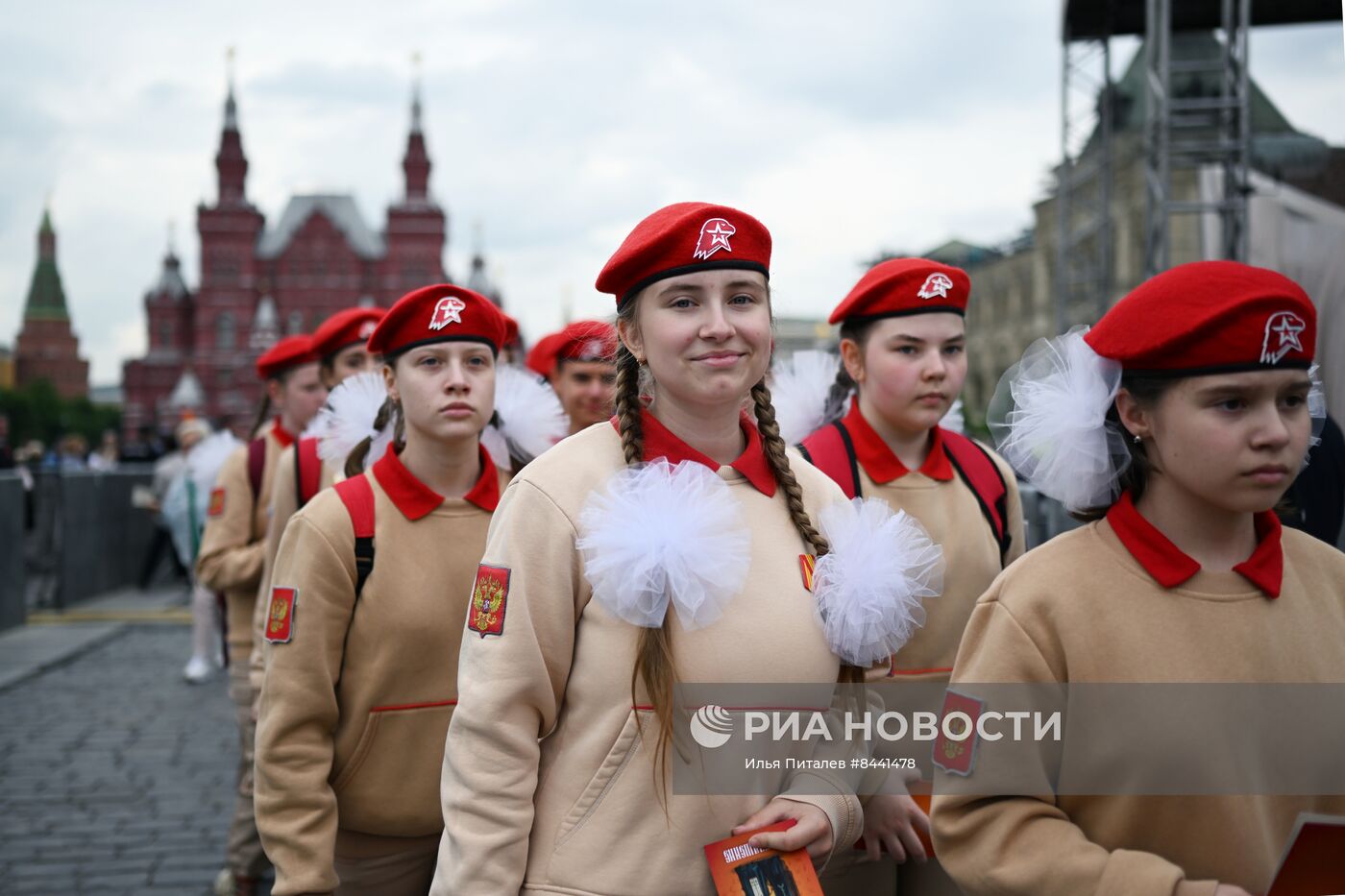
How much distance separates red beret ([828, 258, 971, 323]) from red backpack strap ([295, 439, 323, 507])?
2.16 metres

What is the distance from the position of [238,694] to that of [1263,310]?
4.21m

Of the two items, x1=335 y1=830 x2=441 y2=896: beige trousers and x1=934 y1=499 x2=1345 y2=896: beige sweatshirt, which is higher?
x1=934 y1=499 x2=1345 y2=896: beige sweatshirt

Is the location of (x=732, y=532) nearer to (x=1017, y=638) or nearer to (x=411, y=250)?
(x=1017, y=638)

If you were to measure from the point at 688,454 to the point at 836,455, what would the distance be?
126cm

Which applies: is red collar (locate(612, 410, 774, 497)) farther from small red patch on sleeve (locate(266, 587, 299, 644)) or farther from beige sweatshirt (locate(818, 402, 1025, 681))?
small red patch on sleeve (locate(266, 587, 299, 644))

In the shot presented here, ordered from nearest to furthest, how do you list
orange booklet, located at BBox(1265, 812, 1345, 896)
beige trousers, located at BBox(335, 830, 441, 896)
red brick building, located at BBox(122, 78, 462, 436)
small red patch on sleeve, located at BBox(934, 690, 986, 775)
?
orange booklet, located at BBox(1265, 812, 1345, 896)
small red patch on sleeve, located at BBox(934, 690, 986, 775)
beige trousers, located at BBox(335, 830, 441, 896)
red brick building, located at BBox(122, 78, 462, 436)

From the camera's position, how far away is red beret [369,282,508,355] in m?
3.29

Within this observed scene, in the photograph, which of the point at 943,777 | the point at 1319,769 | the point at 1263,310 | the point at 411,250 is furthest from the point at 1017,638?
the point at 411,250

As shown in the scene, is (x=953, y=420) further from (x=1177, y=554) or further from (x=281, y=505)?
(x=281, y=505)

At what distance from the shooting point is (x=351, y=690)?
2994 millimetres

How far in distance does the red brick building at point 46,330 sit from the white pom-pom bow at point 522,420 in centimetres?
14189

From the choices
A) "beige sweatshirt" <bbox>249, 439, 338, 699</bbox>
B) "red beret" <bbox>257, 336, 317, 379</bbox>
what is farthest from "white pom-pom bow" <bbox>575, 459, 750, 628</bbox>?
"red beret" <bbox>257, 336, 317, 379</bbox>

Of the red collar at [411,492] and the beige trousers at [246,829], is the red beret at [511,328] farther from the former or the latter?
the beige trousers at [246,829]

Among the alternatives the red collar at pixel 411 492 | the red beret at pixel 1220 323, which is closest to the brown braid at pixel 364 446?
the red collar at pixel 411 492
